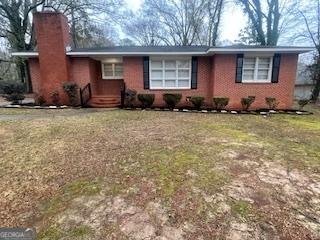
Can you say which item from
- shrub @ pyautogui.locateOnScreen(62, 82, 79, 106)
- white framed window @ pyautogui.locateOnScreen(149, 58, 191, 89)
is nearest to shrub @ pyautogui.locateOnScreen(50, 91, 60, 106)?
shrub @ pyautogui.locateOnScreen(62, 82, 79, 106)

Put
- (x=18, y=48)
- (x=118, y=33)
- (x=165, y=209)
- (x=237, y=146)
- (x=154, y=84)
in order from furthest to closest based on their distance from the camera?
1. (x=118, y=33)
2. (x=18, y=48)
3. (x=154, y=84)
4. (x=237, y=146)
5. (x=165, y=209)

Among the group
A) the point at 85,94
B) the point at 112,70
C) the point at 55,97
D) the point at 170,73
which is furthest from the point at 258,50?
the point at 55,97

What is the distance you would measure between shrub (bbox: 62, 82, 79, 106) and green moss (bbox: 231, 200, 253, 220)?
10.6 m

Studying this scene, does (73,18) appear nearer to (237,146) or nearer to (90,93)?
(90,93)

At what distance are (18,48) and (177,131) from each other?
17972 mm

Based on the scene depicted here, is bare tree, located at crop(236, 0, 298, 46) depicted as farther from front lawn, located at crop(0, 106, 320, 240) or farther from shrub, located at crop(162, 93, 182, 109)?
front lawn, located at crop(0, 106, 320, 240)

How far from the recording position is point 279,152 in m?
5.07

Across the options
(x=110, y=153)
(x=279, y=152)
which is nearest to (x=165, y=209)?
(x=110, y=153)

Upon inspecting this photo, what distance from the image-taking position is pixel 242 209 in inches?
120

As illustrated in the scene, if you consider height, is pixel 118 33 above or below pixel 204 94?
above

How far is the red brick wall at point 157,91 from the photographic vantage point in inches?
490

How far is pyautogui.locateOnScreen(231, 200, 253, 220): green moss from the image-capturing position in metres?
2.94

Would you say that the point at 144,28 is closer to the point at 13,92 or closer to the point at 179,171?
the point at 13,92

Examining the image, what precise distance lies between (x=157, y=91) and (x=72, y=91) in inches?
171
